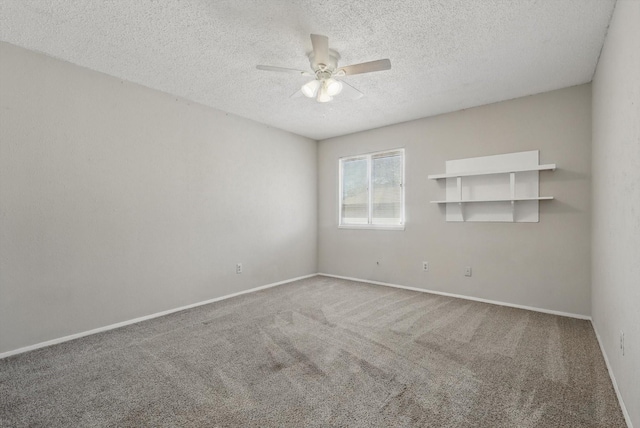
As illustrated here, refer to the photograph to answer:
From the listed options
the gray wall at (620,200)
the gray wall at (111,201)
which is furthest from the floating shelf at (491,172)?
the gray wall at (111,201)

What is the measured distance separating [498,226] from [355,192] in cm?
231

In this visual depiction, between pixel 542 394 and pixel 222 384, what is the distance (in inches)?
82.0

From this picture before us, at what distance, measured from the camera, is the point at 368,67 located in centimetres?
237

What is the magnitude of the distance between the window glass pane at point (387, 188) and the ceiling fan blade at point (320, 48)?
268 cm

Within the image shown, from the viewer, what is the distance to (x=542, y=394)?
1.86 m

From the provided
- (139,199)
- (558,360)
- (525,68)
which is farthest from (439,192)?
(139,199)

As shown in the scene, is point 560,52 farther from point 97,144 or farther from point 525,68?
point 97,144

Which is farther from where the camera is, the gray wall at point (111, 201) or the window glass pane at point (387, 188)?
the window glass pane at point (387, 188)

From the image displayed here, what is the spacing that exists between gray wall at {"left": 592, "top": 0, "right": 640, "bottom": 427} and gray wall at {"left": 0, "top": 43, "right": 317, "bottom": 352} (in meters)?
3.92

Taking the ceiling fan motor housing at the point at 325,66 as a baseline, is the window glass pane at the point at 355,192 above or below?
below

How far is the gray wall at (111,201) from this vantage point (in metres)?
2.49

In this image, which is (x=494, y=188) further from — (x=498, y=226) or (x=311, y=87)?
(x=311, y=87)

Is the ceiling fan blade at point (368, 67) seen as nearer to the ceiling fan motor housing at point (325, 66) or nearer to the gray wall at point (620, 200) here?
the ceiling fan motor housing at point (325, 66)

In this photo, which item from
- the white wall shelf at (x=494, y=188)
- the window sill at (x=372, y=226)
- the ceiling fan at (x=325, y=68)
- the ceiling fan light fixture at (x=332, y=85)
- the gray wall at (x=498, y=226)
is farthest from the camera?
the window sill at (x=372, y=226)
